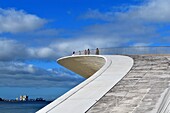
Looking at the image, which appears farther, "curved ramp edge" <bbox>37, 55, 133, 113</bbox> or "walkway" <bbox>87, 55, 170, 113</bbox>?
"curved ramp edge" <bbox>37, 55, 133, 113</bbox>

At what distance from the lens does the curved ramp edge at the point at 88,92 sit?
1523cm

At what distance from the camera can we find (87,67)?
39.2m

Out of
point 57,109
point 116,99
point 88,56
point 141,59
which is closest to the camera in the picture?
point 57,109

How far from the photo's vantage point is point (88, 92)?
57.5 feet

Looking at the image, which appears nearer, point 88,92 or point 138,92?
point 138,92

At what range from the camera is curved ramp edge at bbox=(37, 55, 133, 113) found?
15234 mm

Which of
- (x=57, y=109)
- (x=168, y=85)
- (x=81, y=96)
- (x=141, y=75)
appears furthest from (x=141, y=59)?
(x=57, y=109)

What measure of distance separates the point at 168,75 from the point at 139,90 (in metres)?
3.95

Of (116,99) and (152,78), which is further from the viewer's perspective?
(152,78)

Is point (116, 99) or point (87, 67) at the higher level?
point (87, 67)

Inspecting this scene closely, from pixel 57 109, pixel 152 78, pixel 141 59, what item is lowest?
pixel 57 109

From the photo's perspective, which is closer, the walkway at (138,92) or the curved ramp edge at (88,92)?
the walkway at (138,92)

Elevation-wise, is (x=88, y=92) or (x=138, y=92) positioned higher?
(x=88, y=92)

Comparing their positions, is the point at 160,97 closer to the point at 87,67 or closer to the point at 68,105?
the point at 68,105
